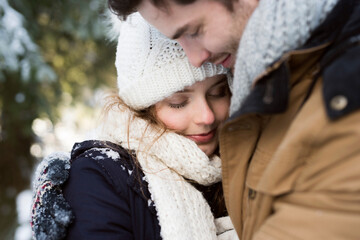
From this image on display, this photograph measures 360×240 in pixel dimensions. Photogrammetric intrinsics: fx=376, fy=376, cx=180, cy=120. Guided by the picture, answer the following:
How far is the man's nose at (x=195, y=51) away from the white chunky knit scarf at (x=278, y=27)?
11.8 inches

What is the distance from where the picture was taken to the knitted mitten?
1427 millimetres

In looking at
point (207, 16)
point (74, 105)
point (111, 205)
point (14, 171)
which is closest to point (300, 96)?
point (207, 16)

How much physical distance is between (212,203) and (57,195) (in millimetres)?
753

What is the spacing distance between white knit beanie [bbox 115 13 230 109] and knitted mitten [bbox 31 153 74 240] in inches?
18.2

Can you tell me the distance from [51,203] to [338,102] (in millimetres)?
1112

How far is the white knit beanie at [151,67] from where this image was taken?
1692mm

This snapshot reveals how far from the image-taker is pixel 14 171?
15.0 ft

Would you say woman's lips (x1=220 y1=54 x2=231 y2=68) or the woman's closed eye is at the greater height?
woman's lips (x1=220 y1=54 x2=231 y2=68)

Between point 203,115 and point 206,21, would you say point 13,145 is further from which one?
point 206,21

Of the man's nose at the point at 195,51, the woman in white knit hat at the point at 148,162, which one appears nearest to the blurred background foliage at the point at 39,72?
the woman in white knit hat at the point at 148,162

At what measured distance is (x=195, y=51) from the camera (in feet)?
4.66

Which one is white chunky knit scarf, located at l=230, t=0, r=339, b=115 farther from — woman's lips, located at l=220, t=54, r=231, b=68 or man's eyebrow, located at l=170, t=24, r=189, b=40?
woman's lips, located at l=220, t=54, r=231, b=68

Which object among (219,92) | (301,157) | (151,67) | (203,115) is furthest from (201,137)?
(301,157)

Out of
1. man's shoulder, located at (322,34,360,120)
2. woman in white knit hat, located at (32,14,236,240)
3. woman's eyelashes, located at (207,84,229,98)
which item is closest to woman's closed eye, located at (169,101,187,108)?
woman in white knit hat, located at (32,14,236,240)
